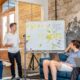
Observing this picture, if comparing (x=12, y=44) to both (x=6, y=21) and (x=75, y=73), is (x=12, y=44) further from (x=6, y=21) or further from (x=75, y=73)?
(x=6, y=21)

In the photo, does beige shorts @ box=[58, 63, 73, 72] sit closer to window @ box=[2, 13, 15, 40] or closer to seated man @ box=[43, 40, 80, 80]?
seated man @ box=[43, 40, 80, 80]

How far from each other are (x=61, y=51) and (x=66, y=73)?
97 centimetres

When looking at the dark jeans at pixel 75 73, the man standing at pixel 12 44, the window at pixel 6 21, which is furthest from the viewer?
the window at pixel 6 21

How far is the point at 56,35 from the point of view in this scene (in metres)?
5.91

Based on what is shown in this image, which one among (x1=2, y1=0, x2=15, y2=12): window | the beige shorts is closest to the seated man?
the beige shorts

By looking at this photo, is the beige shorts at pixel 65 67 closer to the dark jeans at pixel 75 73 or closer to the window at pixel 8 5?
the dark jeans at pixel 75 73

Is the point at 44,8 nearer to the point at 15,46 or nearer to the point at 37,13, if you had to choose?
the point at 37,13

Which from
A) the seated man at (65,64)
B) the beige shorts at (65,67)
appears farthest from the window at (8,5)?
the beige shorts at (65,67)

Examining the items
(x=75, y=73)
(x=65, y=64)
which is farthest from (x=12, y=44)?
(x=75, y=73)

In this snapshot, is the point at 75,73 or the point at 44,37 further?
the point at 44,37

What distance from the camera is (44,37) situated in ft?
19.4

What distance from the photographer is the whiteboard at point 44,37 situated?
19.3ft

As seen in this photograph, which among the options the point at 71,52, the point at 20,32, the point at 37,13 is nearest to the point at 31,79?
the point at 71,52

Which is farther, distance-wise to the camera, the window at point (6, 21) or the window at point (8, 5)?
the window at point (6, 21)
